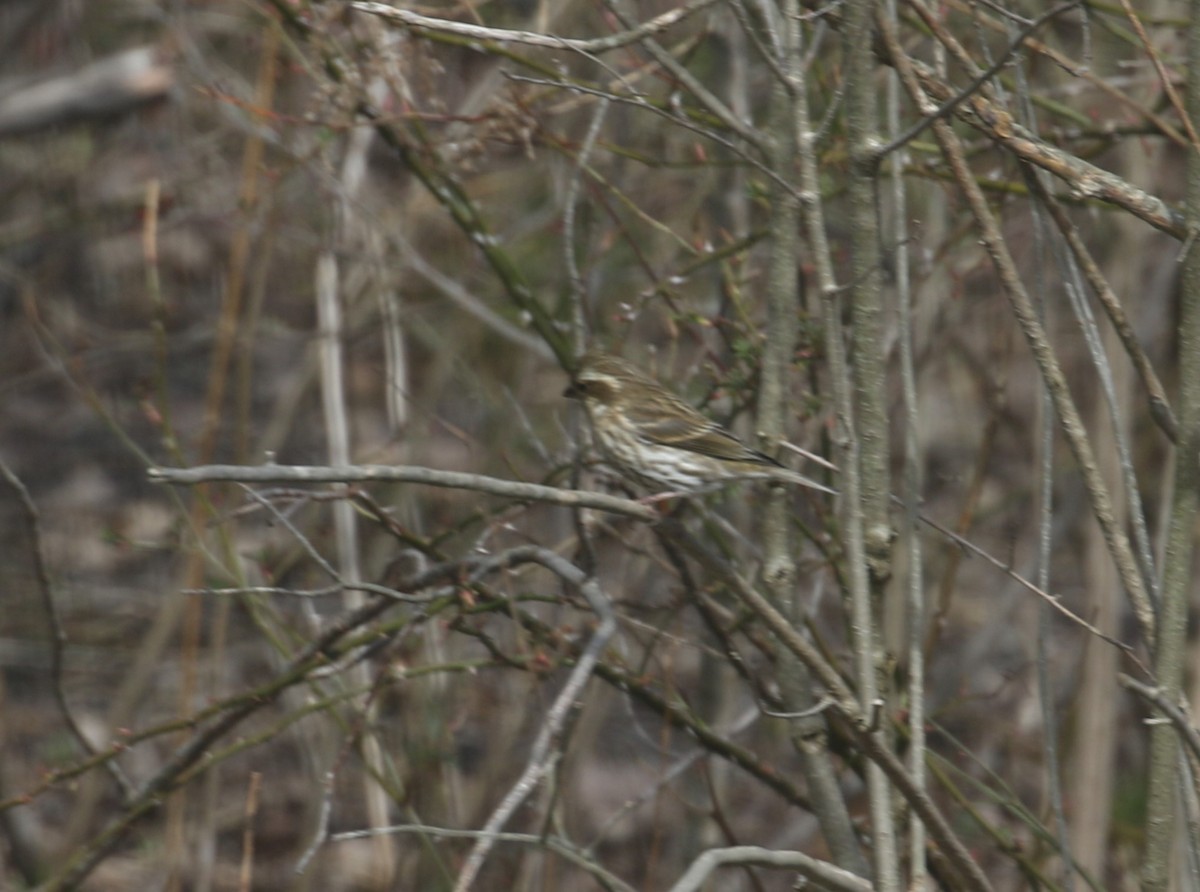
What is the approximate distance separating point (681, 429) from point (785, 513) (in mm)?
973

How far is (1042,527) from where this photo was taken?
3008 millimetres

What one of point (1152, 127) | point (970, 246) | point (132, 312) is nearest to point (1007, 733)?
point (970, 246)

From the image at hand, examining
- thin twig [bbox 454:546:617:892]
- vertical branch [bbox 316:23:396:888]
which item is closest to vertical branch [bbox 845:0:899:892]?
thin twig [bbox 454:546:617:892]

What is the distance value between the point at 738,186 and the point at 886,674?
2489mm

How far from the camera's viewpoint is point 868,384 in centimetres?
297

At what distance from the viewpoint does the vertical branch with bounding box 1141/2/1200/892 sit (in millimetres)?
2789

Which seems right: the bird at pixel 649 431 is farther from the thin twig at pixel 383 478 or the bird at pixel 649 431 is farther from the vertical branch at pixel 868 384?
the thin twig at pixel 383 478

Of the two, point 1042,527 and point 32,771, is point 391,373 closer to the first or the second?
point 1042,527

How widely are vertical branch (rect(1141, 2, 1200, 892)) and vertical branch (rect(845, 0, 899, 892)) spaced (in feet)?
1.62

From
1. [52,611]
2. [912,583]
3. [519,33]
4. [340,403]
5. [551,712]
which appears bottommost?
[52,611]

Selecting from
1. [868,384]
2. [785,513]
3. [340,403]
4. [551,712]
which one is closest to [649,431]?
[785,513]

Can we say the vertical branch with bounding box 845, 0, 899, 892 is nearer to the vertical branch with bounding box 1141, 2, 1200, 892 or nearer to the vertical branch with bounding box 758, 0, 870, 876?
the vertical branch with bounding box 758, 0, 870, 876

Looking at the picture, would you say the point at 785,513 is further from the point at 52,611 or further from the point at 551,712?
the point at 52,611

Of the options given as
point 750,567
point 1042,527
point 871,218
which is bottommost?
point 750,567
